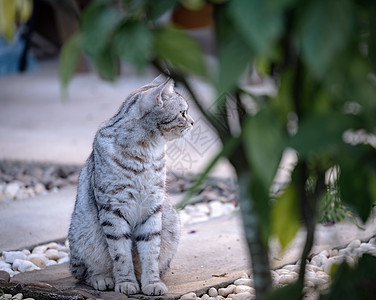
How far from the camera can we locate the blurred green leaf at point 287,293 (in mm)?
1453

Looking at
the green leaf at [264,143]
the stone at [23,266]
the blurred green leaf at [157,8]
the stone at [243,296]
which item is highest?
the blurred green leaf at [157,8]

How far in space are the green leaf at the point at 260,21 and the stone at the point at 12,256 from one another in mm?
2862

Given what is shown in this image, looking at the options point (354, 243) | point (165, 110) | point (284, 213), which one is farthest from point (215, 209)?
point (284, 213)

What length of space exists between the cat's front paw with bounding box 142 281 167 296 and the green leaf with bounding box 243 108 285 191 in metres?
1.84

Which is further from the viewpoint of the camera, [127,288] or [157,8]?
[127,288]

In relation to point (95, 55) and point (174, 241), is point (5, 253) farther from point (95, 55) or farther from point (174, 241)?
point (95, 55)

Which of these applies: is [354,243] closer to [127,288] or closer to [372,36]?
[127,288]

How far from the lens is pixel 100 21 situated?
1221 millimetres

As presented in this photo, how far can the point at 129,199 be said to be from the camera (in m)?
3.03

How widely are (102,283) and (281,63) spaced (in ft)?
6.55

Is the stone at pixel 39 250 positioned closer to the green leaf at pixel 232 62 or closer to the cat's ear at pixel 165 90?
the cat's ear at pixel 165 90

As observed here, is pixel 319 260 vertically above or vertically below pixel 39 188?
above

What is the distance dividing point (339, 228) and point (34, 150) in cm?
347

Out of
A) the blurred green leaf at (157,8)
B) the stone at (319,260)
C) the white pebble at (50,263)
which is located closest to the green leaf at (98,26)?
the blurred green leaf at (157,8)
